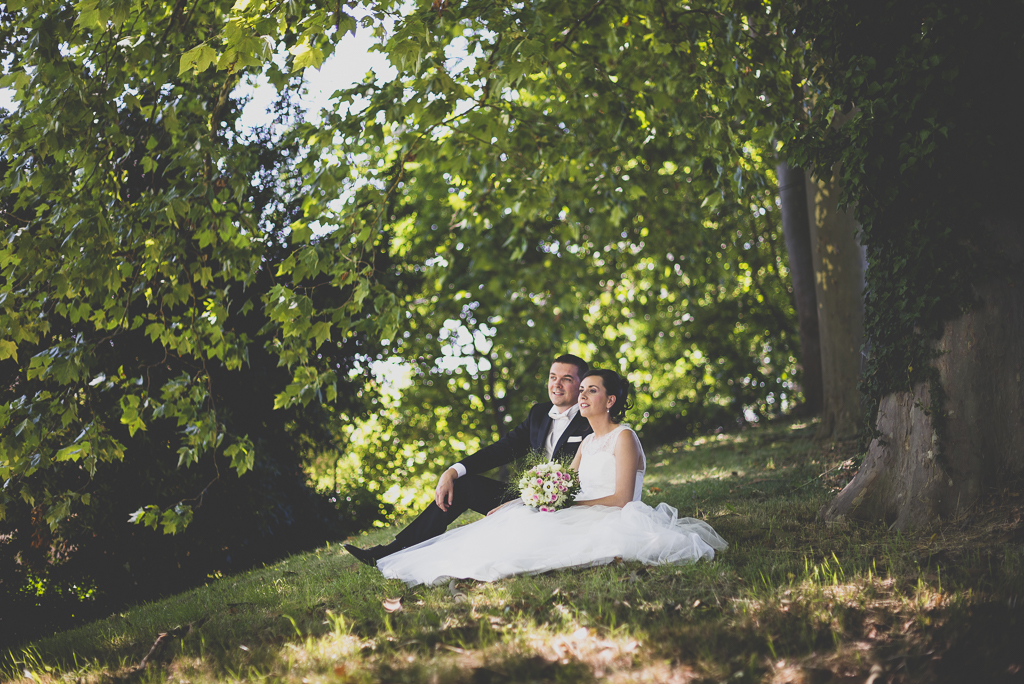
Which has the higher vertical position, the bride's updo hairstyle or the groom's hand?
the bride's updo hairstyle

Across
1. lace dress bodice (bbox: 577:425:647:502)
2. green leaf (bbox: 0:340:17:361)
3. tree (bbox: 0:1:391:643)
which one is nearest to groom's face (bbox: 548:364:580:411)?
lace dress bodice (bbox: 577:425:647:502)

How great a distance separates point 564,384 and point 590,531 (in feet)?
5.17

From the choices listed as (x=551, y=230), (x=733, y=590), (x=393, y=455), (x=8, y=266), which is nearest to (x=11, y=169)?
(x=8, y=266)

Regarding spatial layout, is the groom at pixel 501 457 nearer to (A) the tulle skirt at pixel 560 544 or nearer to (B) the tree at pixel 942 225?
(A) the tulle skirt at pixel 560 544

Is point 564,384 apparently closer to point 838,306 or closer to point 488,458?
point 488,458

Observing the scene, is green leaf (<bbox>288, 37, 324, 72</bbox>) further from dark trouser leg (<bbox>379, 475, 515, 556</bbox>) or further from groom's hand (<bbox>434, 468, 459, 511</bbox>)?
dark trouser leg (<bbox>379, 475, 515, 556</bbox>)

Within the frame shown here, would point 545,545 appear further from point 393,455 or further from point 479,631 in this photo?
point 393,455

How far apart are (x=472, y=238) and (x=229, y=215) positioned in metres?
5.89

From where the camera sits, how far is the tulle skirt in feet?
15.1

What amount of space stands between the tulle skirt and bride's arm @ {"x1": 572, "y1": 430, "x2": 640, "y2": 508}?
94mm

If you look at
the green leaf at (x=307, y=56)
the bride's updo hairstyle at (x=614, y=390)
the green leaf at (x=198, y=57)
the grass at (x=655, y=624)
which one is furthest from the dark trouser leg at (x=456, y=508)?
the green leaf at (x=198, y=57)

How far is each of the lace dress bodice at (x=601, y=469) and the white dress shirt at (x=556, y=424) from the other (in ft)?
1.67

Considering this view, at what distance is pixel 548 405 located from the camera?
256 inches

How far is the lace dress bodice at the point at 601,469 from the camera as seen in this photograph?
538cm
